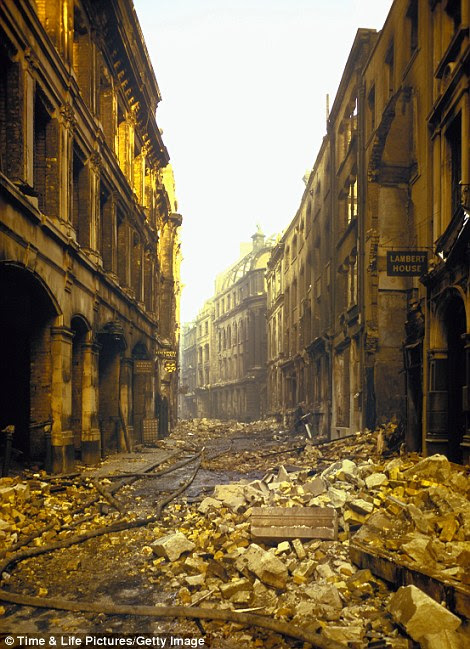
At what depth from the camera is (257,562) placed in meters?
6.11

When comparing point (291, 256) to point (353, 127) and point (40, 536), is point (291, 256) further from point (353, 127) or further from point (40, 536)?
point (40, 536)

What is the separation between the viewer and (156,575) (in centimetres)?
657

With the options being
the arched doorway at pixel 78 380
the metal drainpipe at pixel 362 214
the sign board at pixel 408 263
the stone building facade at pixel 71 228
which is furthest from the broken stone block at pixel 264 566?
the metal drainpipe at pixel 362 214

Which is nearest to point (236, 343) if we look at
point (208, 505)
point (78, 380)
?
point (78, 380)

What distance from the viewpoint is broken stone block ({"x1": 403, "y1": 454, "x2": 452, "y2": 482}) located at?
801 cm

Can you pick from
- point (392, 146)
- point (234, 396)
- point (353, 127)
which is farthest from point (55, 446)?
point (234, 396)

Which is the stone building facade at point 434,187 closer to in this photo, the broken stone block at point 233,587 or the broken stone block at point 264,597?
the broken stone block at point 264,597

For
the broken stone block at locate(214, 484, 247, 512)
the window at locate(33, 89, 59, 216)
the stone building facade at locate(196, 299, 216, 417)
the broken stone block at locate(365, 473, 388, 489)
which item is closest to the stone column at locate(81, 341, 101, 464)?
the window at locate(33, 89, 59, 216)

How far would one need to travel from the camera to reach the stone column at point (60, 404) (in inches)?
505

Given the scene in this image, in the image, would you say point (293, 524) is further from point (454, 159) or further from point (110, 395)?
point (110, 395)

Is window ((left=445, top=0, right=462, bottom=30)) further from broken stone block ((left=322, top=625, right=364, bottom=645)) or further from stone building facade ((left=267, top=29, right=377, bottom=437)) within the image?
broken stone block ((left=322, top=625, right=364, bottom=645))

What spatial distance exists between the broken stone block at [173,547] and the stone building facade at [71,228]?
5.57 metres

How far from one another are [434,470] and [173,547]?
11.9 feet

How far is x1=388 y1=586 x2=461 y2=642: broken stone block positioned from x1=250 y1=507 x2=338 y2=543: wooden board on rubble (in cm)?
241
